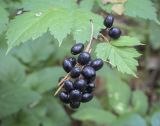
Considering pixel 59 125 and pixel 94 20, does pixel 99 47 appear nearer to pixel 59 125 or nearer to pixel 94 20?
pixel 94 20

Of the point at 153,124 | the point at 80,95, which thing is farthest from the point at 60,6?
the point at 153,124

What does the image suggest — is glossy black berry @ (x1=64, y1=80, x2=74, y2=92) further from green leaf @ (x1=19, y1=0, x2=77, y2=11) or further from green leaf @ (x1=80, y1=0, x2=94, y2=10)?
green leaf @ (x1=80, y1=0, x2=94, y2=10)

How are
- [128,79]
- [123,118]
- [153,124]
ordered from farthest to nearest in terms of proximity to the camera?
[128,79] < [123,118] < [153,124]

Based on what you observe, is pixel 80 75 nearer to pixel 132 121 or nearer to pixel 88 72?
pixel 88 72

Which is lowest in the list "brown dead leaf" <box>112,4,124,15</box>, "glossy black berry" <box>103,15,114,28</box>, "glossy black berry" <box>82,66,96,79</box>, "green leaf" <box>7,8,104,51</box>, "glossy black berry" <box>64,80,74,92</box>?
"glossy black berry" <box>64,80,74,92</box>

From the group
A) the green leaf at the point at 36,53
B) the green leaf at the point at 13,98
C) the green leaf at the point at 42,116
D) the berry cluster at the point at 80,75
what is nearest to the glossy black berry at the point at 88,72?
the berry cluster at the point at 80,75

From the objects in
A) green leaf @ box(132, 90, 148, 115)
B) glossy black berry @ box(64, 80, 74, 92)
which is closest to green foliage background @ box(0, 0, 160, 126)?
green leaf @ box(132, 90, 148, 115)
